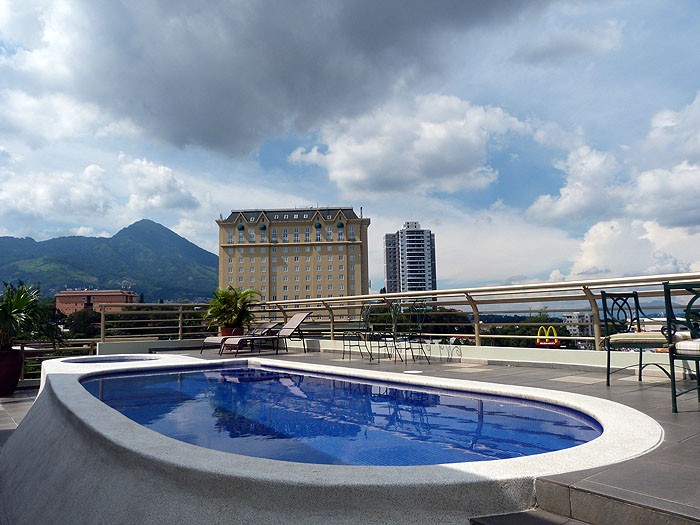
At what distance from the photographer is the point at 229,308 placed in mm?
13297

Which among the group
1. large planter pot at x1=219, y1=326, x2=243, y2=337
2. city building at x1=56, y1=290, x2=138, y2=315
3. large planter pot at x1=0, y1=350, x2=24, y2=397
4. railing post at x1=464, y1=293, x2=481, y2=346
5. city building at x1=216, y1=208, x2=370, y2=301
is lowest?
large planter pot at x1=0, y1=350, x2=24, y2=397

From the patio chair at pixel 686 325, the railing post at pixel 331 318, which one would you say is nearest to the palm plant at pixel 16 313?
the railing post at pixel 331 318

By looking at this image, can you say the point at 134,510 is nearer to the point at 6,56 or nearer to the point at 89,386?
the point at 89,386

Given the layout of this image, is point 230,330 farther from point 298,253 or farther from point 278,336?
Result: point 298,253

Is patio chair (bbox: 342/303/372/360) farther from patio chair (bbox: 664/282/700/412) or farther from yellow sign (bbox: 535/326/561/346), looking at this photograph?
patio chair (bbox: 664/282/700/412)

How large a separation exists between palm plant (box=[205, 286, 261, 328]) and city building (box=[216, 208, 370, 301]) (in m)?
96.6

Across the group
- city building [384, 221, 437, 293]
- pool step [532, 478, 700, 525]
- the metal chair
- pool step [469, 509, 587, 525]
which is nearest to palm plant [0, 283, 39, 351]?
the metal chair

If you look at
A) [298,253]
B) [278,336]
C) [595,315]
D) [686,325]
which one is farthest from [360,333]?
[298,253]

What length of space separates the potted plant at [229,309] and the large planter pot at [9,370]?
16.8 ft

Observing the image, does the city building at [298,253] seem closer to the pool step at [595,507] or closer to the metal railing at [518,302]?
the metal railing at [518,302]

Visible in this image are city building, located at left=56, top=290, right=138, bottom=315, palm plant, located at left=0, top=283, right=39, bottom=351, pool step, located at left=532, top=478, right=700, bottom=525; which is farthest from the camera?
city building, located at left=56, top=290, right=138, bottom=315

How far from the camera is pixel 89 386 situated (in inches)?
256

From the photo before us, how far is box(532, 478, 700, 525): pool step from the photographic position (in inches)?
65.7

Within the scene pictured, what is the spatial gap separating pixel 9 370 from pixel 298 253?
4099 inches
